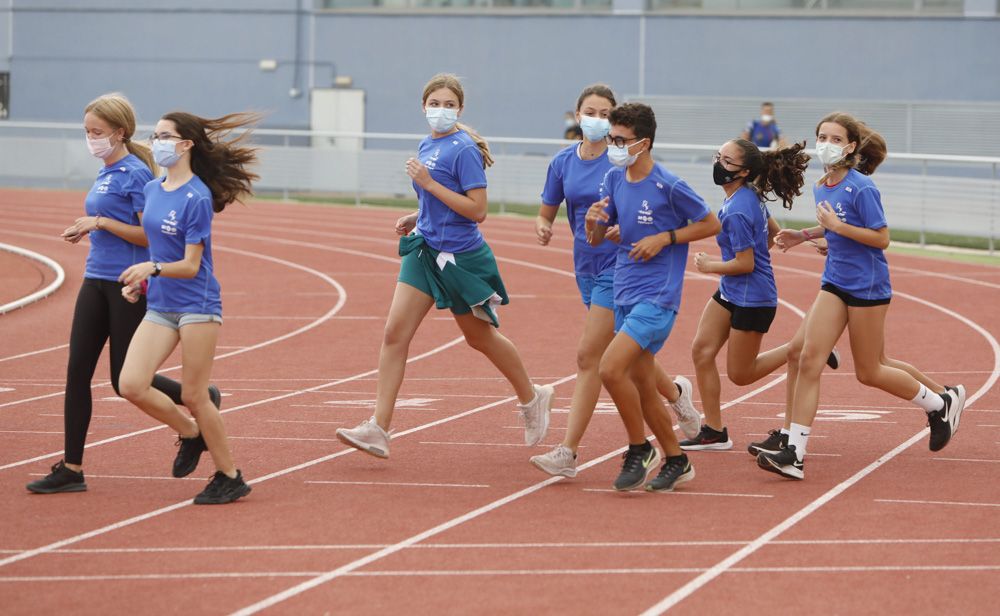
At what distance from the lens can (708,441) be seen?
9.02 m

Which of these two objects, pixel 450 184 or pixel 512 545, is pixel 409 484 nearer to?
pixel 512 545

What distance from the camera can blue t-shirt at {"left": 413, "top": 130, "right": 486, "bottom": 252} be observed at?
8383 mm

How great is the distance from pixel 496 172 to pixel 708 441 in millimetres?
19771

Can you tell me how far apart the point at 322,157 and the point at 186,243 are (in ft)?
79.7

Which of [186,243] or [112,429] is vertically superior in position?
[186,243]

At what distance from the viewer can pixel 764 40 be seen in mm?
34031

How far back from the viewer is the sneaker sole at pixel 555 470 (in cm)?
792

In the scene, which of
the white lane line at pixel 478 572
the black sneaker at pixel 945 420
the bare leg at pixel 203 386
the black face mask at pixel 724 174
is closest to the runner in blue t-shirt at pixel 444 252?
the bare leg at pixel 203 386

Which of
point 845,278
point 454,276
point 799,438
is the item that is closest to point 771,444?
point 799,438

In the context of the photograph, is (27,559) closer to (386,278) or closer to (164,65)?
(386,278)

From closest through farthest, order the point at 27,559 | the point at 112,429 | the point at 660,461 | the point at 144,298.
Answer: the point at 27,559 → the point at 144,298 → the point at 660,461 → the point at 112,429

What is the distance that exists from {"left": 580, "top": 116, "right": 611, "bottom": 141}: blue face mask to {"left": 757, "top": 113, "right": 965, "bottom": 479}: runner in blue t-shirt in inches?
43.6

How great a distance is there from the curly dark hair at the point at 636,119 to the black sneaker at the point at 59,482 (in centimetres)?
309

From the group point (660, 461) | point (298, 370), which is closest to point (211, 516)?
point (660, 461)
